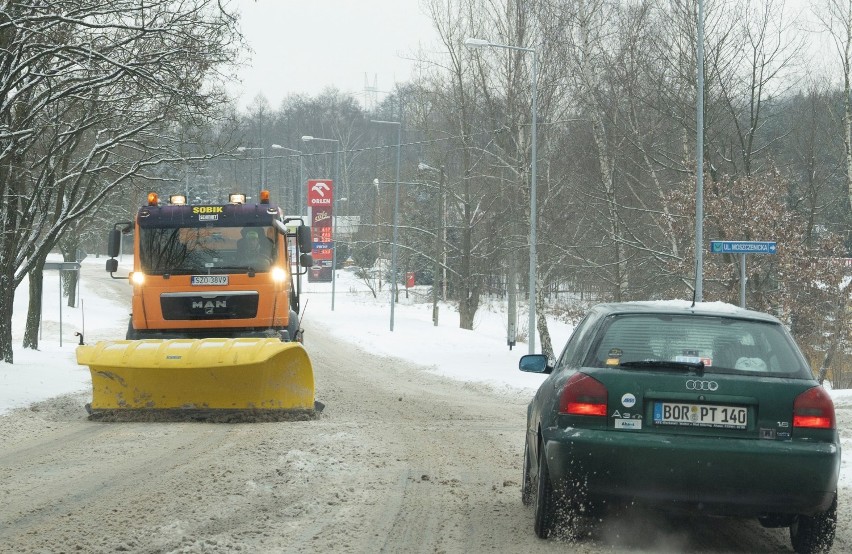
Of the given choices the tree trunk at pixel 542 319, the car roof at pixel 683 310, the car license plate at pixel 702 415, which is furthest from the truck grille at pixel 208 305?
the tree trunk at pixel 542 319

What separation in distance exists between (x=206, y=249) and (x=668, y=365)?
32.8 ft

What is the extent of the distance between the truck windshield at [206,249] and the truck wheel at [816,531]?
9873mm

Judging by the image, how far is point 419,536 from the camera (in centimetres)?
613

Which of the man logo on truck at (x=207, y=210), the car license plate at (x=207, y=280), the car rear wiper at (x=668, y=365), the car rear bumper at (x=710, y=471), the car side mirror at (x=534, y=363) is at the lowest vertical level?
the car rear bumper at (x=710, y=471)

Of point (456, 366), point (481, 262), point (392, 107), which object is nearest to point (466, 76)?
point (481, 262)

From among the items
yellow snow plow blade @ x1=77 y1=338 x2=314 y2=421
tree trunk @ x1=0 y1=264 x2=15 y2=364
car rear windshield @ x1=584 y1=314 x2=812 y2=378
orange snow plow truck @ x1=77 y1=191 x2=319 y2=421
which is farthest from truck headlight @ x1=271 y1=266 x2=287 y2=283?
car rear windshield @ x1=584 y1=314 x2=812 y2=378

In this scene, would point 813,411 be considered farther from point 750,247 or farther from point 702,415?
point 750,247

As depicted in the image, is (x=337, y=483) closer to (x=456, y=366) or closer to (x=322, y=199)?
(x=456, y=366)

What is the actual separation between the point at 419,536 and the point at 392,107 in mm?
104348

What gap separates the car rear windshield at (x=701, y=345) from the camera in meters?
5.86

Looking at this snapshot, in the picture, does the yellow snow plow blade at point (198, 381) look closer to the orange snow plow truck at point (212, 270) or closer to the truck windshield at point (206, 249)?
the orange snow plow truck at point (212, 270)

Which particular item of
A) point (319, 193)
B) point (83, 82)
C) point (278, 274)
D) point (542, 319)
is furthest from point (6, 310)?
point (319, 193)

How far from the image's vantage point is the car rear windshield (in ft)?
19.2

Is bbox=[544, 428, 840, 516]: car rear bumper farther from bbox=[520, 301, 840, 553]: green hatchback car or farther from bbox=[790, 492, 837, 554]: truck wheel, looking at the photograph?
bbox=[790, 492, 837, 554]: truck wheel
